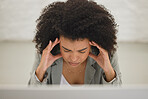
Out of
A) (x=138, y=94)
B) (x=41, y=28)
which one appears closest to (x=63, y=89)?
(x=138, y=94)

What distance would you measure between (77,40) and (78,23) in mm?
68

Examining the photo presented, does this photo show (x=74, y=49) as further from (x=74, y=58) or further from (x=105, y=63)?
(x=105, y=63)

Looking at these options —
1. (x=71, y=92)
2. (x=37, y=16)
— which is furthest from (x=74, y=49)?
(x=37, y=16)

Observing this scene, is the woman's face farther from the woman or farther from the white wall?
the white wall

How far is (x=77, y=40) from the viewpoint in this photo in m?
0.72

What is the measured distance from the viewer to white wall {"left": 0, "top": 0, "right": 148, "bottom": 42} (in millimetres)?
1690

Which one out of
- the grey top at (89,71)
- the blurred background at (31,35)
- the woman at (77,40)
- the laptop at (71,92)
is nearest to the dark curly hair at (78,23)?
the woman at (77,40)

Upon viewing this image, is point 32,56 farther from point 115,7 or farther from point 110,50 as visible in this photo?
point 110,50

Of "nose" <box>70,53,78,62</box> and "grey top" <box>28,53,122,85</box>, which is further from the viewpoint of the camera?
"grey top" <box>28,53,122,85</box>

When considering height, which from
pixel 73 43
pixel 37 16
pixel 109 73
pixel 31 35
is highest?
pixel 37 16

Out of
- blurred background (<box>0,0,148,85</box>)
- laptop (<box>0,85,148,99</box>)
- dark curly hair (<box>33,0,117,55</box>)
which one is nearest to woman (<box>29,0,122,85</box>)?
dark curly hair (<box>33,0,117,55</box>)

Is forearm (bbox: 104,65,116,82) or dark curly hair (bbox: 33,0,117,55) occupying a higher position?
dark curly hair (bbox: 33,0,117,55)

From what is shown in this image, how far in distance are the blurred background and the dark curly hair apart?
0.89 m

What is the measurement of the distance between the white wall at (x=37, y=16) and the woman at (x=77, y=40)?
88 centimetres
